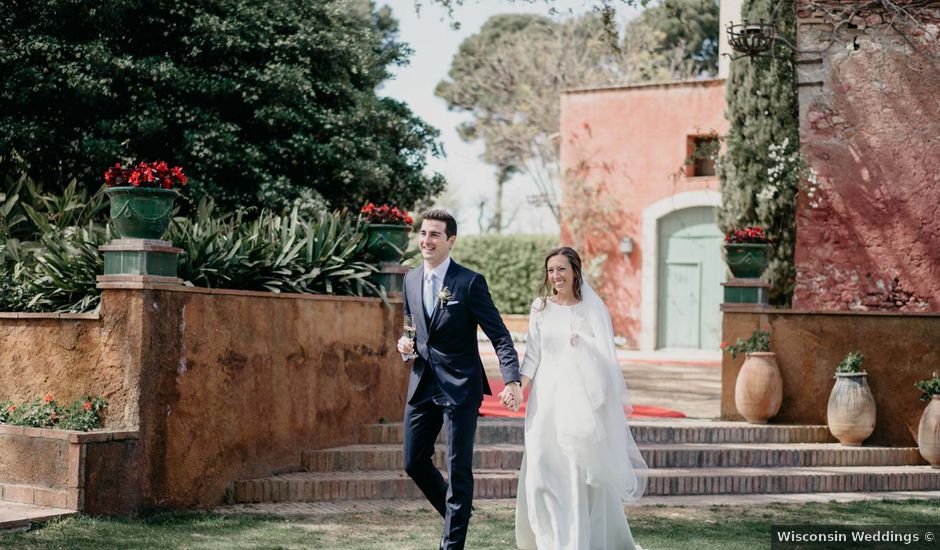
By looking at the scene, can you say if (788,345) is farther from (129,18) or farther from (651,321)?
(651,321)

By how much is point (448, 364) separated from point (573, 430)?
0.80 m

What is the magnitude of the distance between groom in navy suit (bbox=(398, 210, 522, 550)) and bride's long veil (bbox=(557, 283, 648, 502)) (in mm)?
442

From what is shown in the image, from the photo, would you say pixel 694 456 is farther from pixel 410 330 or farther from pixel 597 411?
pixel 410 330

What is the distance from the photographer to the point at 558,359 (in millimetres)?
6090

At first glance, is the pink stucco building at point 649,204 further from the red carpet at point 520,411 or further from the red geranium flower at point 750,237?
the red carpet at point 520,411

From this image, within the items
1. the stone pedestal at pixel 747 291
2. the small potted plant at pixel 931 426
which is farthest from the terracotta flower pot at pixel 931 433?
the stone pedestal at pixel 747 291

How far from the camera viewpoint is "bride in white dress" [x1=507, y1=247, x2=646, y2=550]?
5.92 meters

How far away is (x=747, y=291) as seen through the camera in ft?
35.8

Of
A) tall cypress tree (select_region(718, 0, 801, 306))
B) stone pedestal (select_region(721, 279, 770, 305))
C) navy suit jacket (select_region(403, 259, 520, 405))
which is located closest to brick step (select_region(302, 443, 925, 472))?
stone pedestal (select_region(721, 279, 770, 305))

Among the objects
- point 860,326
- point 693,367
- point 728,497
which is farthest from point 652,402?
point 693,367

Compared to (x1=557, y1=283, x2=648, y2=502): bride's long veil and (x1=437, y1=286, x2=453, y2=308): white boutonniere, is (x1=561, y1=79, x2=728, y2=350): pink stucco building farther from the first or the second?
(x1=437, y1=286, x2=453, y2=308): white boutonniere

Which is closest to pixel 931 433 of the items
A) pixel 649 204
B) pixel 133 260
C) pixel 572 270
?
pixel 572 270

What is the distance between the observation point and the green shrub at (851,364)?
10.1 metres

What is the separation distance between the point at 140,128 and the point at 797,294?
726 centimetres
